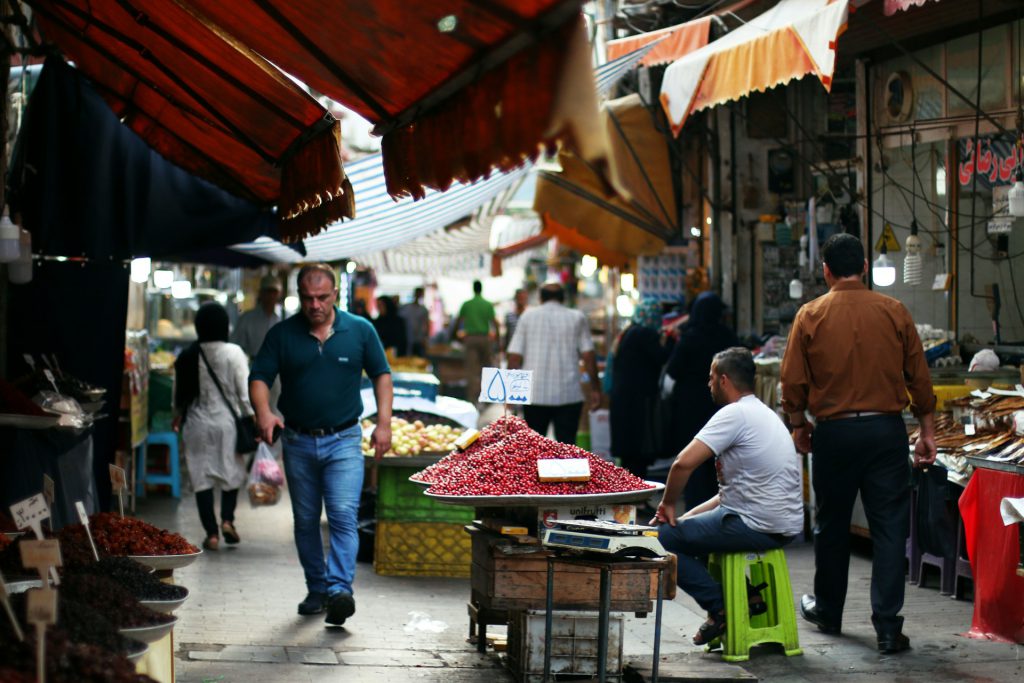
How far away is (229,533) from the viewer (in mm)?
10727

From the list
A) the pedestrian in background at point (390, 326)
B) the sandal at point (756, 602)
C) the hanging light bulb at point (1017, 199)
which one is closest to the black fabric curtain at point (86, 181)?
the sandal at point (756, 602)

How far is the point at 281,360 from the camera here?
8078 mm

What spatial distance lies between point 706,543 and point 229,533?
4980 millimetres

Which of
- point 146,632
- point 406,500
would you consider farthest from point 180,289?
point 146,632

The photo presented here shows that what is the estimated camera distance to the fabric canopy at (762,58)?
866 centimetres

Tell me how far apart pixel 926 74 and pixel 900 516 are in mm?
5373

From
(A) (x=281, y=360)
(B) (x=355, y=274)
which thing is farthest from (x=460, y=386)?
(A) (x=281, y=360)

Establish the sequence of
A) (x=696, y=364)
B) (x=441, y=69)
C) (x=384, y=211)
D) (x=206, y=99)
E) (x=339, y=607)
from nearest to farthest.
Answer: (x=441, y=69) < (x=206, y=99) < (x=339, y=607) < (x=696, y=364) < (x=384, y=211)

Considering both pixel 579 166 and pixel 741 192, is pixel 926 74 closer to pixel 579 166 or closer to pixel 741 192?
pixel 741 192

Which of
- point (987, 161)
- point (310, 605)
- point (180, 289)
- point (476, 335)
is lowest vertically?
point (310, 605)

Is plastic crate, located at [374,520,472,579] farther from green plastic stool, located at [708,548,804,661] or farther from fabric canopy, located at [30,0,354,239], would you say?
green plastic stool, located at [708,548,804,661]

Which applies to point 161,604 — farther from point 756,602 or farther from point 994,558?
point 994,558

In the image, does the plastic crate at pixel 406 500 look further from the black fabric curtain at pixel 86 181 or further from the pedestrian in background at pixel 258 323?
the pedestrian in background at pixel 258 323

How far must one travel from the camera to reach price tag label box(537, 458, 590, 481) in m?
6.34
